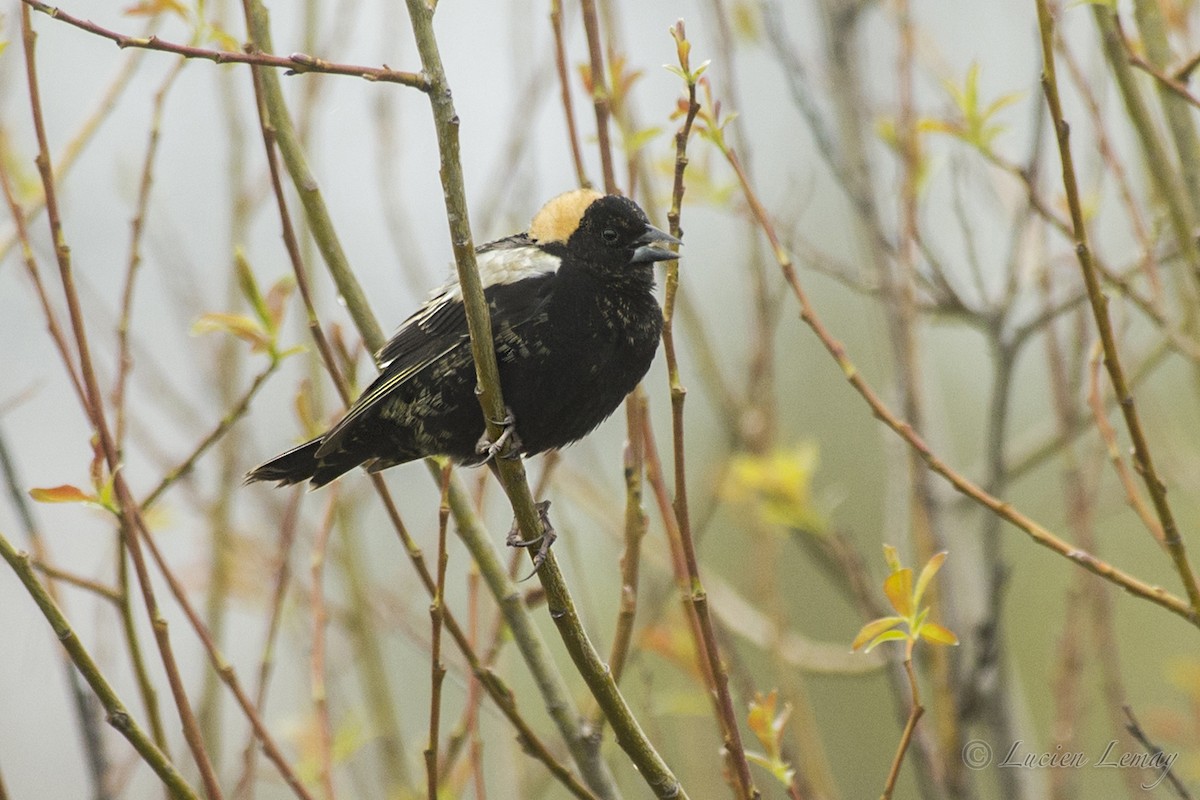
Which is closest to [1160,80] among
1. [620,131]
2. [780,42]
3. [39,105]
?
[620,131]

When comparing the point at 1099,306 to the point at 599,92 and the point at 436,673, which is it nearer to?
the point at 599,92

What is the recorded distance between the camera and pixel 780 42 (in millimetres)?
3438

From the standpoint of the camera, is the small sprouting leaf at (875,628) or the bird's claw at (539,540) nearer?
the small sprouting leaf at (875,628)

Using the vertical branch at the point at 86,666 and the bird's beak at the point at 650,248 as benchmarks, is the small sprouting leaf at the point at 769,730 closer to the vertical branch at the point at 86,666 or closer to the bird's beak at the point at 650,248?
the vertical branch at the point at 86,666

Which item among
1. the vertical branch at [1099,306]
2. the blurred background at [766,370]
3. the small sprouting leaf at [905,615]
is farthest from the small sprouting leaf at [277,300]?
the vertical branch at [1099,306]

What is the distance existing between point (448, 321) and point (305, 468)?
0.54 metres

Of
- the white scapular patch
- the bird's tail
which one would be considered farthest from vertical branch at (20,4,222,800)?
the white scapular patch

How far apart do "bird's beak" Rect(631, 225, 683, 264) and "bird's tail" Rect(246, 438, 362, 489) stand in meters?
0.89

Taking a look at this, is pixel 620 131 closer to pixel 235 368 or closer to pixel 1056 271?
pixel 235 368

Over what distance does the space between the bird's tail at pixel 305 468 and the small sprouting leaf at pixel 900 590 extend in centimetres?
148

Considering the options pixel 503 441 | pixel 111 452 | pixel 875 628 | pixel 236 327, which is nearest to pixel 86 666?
pixel 111 452

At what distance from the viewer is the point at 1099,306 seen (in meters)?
1.84

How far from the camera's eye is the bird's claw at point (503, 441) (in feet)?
6.53

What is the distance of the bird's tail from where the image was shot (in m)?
2.92
